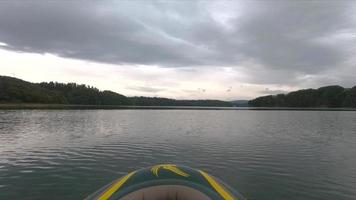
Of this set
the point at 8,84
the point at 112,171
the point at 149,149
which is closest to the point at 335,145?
the point at 149,149

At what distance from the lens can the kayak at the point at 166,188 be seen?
23.6ft

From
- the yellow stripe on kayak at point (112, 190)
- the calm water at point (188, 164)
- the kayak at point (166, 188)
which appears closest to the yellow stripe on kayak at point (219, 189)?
the kayak at point (166, 188)

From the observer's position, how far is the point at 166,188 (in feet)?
24.4

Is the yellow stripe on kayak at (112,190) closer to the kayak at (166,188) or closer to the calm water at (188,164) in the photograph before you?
the kayak at (166,188)

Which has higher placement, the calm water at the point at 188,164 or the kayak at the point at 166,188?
the kayak at the point at 166,188

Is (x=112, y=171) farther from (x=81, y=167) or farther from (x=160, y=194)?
(x=160, y=194)

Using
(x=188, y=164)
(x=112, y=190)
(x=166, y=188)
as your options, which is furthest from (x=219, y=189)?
(x=188, y=164)

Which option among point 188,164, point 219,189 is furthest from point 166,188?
point 188,164

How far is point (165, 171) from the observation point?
804cm

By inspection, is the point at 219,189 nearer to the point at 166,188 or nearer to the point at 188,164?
the point at 166,188

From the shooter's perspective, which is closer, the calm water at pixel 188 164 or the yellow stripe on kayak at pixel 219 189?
the yellow stripe on kayak at pixel 219 189

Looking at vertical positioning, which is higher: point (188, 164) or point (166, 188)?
point (166, 188)

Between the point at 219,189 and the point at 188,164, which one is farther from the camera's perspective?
the point at 188,164

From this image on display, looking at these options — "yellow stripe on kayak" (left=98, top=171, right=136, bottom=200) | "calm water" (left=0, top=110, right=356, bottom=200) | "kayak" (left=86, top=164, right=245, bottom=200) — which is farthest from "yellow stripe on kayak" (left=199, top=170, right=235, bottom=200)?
"calm water" (left=0, top=110, right=356, bottom=200)
